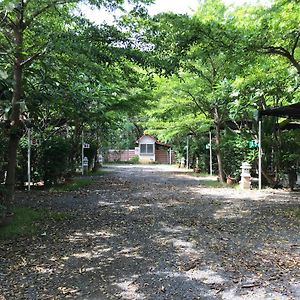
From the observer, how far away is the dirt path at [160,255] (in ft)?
13.1

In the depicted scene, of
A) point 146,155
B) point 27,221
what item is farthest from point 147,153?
point 27,221

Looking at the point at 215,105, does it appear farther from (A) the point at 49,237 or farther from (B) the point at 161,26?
(A) the point at 49,237

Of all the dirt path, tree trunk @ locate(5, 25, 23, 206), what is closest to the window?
the dirt path

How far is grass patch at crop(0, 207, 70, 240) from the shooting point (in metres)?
6.47

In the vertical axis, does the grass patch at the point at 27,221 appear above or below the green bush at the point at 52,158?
below

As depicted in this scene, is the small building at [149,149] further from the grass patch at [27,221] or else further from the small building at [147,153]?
the grass patch at [27,221]

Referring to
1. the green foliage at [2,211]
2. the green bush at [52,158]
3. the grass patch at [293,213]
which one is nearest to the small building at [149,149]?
the green bush at [52,158]

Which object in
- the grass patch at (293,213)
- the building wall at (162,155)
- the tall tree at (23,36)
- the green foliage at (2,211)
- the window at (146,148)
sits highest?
the tall tree at (23,36)

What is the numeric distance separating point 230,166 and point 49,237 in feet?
37.4

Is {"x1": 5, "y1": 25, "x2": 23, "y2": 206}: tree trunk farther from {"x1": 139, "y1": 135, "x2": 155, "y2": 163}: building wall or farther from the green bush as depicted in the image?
{"x1": 139, "y1": 135, "x2": 155, "y2": 163}: building wall

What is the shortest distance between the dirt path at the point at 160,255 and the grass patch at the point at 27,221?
274 mm

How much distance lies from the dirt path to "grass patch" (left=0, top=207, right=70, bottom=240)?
274 millimetres

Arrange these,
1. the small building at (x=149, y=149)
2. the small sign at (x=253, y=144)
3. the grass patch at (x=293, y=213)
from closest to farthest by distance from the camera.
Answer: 1. the grass patch at (x=293, y=213)
2. the small sign at (x=253, y=144)
3. the small building at (x=149, y=149)

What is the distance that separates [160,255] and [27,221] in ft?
10.9
